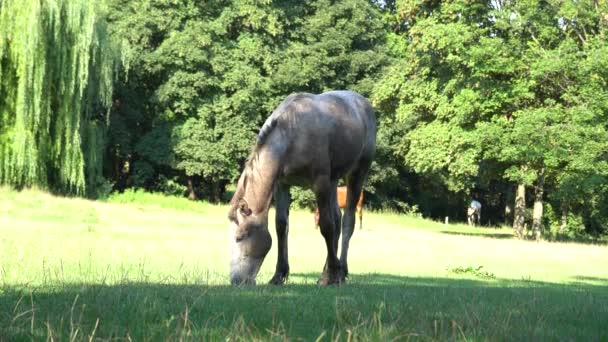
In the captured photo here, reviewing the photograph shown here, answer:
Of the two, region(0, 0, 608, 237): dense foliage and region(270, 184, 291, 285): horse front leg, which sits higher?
region(0, 0, 608, 237): dense foliage

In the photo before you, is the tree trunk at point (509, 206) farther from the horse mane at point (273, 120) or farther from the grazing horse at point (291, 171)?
the horse mane at point (273, 120)

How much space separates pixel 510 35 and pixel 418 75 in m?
5.72

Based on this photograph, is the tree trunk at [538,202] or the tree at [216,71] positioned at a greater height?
the tree at [216,71]

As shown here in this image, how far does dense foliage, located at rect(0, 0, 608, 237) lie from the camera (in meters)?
29.5

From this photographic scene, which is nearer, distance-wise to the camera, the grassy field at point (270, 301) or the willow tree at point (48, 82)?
the grassy field at point (270, 301)

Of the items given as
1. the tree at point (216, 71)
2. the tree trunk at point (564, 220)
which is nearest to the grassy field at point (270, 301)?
the tree at point (216, 71)

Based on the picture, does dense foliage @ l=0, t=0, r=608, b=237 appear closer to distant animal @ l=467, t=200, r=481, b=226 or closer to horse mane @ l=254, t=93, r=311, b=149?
distant animal @ l=467, t=200, r=481, b=226

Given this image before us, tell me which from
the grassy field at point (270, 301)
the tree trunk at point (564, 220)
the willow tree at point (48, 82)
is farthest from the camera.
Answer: the tree trunk at point (564, 220)

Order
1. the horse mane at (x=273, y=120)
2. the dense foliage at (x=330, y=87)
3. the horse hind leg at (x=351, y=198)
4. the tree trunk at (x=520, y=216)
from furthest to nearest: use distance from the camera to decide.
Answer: the tree trunk at (x=520, y=216) < the dense foliage at (x=330, y=87) < the horse hind leg at (x=351, y=198) < the horse mane at (x=273, y=120)

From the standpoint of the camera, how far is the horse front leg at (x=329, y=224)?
29.0 ft

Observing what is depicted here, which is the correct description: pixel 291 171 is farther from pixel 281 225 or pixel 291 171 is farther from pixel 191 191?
pixel 191 191

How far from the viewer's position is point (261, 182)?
28.0 ft

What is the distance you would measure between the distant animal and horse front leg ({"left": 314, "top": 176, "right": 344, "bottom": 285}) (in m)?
43.1

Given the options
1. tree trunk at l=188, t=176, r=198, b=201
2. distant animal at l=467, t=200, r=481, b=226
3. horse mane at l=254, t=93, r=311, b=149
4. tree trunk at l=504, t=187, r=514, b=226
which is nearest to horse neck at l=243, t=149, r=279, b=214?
horse mane at l=254, t=93, r=311, b=149
